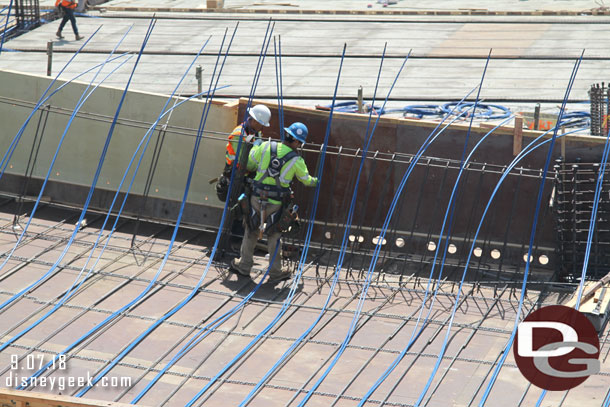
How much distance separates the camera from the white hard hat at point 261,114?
33.1ft

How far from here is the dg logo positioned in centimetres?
798

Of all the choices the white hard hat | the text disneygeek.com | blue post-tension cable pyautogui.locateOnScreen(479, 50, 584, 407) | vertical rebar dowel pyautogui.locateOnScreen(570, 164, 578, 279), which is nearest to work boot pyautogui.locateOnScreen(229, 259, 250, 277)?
the white hard hat

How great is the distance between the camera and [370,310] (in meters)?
9.36

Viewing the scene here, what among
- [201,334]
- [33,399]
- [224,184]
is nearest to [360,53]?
[224,184]

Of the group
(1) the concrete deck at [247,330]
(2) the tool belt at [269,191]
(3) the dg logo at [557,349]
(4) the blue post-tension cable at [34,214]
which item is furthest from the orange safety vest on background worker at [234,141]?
(3) the dg logo at [557,349]

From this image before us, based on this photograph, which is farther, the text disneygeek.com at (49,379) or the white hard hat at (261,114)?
the white hard hat at (261,114)

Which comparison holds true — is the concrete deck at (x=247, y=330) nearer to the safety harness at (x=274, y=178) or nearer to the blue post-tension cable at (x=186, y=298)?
the blue post-tension cable at (x=186, y=298)

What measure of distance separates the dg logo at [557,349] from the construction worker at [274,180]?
8.60 feet

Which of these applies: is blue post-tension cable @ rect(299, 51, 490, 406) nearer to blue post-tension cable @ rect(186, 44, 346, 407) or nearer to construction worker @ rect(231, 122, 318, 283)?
blue post-tension cable @ rect(186, 44, 346, 407)

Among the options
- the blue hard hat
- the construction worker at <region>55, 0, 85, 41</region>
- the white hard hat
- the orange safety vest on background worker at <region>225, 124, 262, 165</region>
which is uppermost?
the construction worker at <region>55, 0, 85, 41</region>

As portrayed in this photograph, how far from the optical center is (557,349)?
325 inches

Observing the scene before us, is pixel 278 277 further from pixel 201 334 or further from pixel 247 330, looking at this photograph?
pixel 201 334

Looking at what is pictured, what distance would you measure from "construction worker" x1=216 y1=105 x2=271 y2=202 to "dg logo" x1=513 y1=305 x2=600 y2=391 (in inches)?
133

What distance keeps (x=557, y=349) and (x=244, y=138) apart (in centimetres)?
395
